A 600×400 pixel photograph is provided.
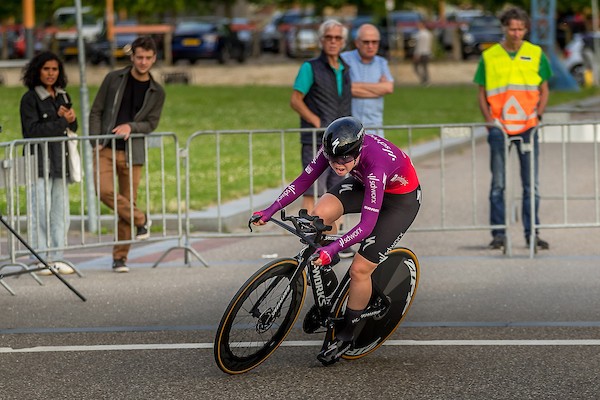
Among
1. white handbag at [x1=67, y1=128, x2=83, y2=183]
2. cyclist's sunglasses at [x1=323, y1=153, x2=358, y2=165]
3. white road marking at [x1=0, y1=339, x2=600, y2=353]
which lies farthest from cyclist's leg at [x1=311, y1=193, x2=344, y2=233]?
white handbag at [x1=67, y1=128, x2=83, y2=183]

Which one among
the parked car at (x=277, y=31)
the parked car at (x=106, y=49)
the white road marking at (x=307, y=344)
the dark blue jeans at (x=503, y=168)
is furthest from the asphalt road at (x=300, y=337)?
the parked car at (x=277, y=31)

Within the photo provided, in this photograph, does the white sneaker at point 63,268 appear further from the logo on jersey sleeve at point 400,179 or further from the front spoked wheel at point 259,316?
the logo on jersey sleeve at point 400,179

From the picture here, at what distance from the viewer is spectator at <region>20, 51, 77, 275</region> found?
35.8 ft

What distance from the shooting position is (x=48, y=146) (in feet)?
36.3

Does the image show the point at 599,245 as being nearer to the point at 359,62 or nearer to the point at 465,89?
the point at 359,62

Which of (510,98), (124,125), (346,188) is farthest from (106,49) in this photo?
(346,188)

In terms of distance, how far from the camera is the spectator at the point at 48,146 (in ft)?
35.8

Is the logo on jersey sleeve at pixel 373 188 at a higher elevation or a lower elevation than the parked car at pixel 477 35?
lower

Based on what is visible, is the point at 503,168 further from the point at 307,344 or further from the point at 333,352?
the point at 333,352

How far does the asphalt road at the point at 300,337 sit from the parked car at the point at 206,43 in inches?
1460

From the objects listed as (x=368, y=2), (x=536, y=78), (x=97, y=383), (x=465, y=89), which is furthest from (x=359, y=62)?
(x=368, y=2)

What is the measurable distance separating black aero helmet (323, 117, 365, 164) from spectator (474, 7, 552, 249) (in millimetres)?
4685

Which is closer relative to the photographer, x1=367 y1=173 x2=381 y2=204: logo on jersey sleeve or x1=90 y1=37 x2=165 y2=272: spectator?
x1=367 y1=173 x2=381 y2=204: logo on jersey sleeve

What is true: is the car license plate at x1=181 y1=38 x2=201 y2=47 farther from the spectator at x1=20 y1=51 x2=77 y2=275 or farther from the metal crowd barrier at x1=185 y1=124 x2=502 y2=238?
the spectator at x1=20 y1=51 x2=77 y2=275
